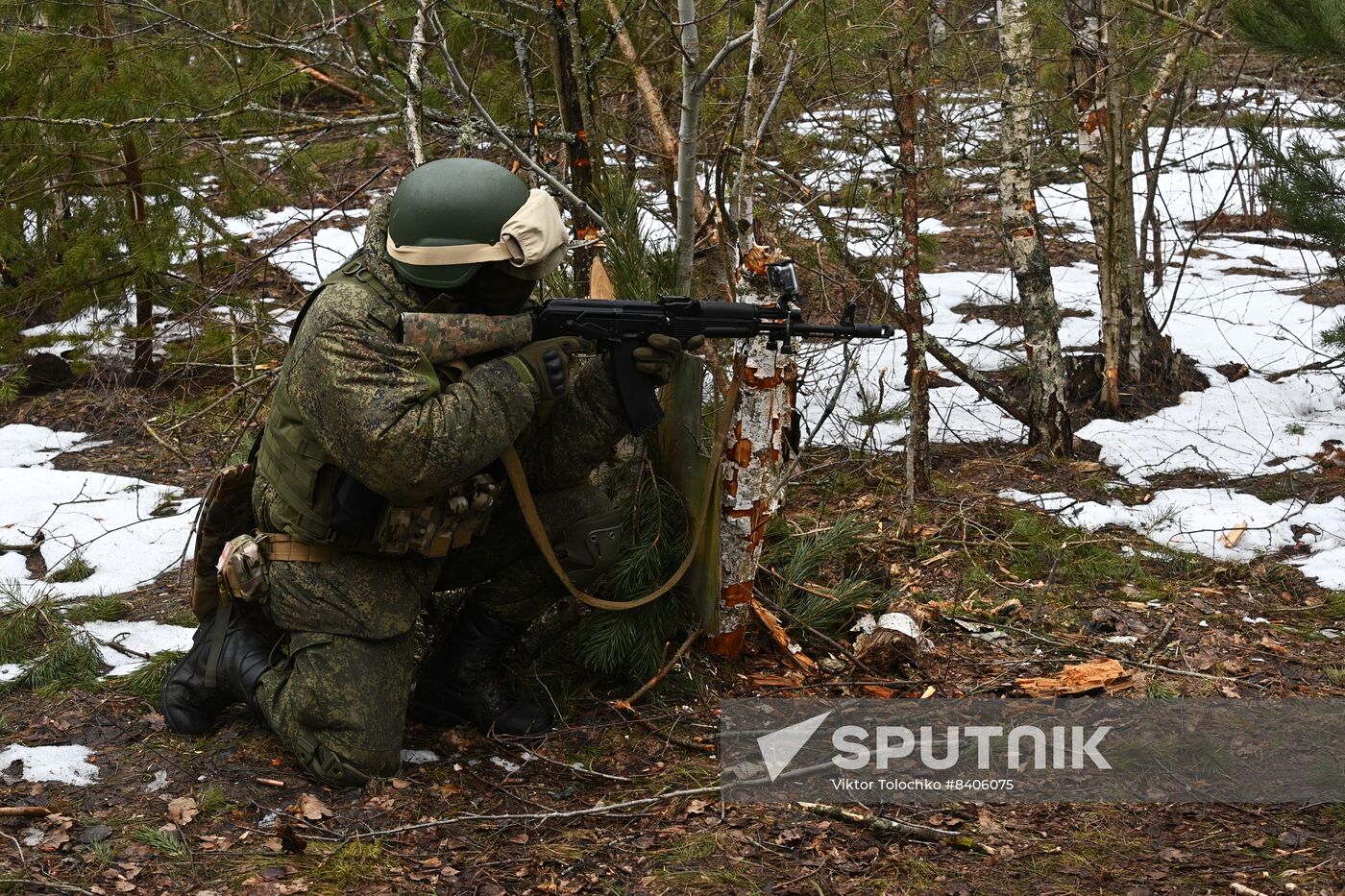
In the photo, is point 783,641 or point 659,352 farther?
point 783,641

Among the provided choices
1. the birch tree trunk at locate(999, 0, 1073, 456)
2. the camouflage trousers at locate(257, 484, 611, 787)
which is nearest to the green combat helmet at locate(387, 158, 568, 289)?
the camouflage trousers at locate(257, 484, 611, 787)

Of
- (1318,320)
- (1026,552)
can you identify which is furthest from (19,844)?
(1318,320)

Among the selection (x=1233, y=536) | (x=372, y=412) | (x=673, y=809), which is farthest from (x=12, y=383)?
(x=1233, y=536)

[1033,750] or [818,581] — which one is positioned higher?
[818,581]

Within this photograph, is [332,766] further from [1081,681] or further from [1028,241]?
[1028,241]

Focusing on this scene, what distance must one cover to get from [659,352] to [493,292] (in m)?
0.50

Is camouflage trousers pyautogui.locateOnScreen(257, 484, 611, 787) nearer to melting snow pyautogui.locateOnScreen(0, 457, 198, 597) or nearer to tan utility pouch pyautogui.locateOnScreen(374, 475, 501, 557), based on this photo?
tan utility pouch pyautogui.locateOnScreen(374, 475, 501, 557)

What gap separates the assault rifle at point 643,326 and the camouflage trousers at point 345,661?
706mm

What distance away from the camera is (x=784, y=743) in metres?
3.28

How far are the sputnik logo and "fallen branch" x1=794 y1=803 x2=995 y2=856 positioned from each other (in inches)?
8.1

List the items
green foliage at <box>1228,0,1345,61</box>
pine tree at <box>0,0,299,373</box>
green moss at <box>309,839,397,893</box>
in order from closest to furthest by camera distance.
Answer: green moss at <box>309,839,397,893</box>, green foliage at <box>1228,0,1345,61</box>, pine tree at <box>0,0,299,373</box>

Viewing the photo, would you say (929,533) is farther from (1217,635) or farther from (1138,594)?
(1217,635)

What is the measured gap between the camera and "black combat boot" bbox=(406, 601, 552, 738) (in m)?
3.48

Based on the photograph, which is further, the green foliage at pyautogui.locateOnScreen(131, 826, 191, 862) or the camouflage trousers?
the camouflage trousers
